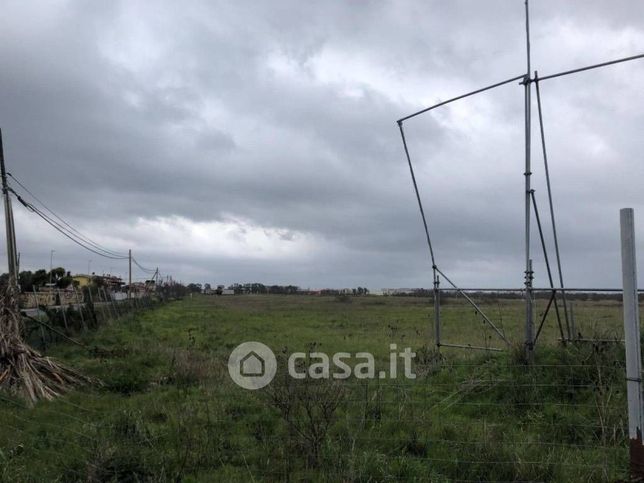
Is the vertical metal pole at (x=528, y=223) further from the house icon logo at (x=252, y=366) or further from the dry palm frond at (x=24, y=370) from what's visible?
the dry palm frond at (x=24, y=370)

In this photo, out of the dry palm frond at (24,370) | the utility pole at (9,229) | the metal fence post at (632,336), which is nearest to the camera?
the metal fence post at (632,336)

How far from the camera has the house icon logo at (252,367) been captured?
8477 mm

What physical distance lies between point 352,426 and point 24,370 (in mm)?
5700

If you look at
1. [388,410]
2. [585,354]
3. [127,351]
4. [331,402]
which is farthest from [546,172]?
[127,351]

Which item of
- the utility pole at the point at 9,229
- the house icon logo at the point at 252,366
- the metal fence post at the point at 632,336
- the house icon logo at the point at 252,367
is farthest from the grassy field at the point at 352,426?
the utility pole at the point at 9,229

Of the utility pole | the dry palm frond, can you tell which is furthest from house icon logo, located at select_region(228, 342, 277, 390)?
the utility pole

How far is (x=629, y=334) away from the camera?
314cm

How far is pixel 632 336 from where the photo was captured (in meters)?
3.14

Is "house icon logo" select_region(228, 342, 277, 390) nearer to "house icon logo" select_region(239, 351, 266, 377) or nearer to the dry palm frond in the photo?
"house icon logo" select_region(239, 351, 266, 377)

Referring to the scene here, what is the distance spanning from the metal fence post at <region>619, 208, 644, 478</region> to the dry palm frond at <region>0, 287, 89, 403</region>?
7.72m

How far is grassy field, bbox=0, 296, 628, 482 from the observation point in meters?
4.54

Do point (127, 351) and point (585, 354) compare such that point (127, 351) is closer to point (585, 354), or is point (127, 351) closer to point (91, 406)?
point (91, 406)

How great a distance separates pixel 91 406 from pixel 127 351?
4619 millimetres

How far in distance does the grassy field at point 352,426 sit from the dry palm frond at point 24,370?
356 mm
